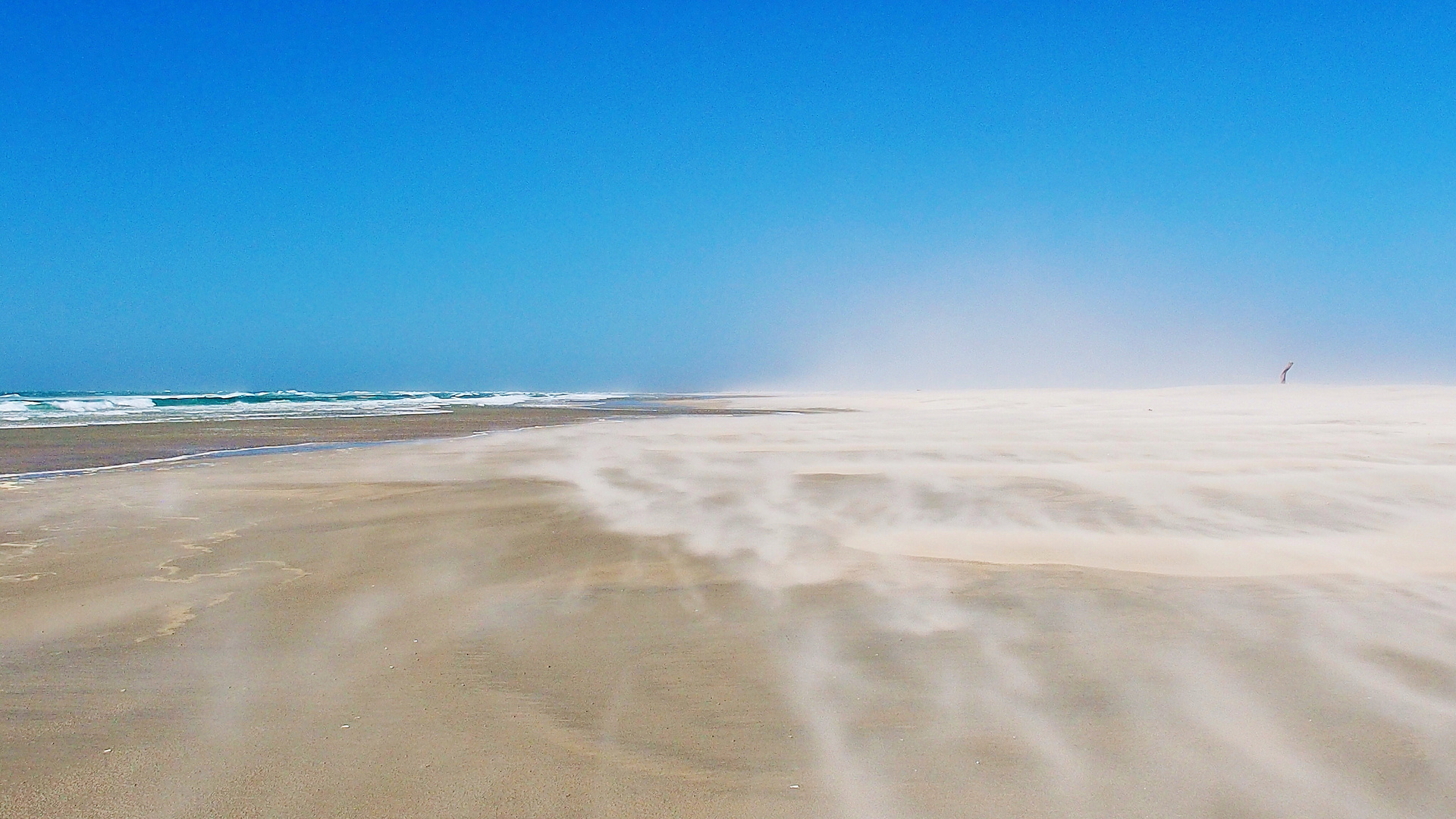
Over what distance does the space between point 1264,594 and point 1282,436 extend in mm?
9076

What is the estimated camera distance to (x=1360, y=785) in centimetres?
222

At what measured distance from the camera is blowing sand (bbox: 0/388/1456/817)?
7.59 ft

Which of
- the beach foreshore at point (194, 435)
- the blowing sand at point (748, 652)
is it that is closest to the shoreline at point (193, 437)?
the beach foreshore at point (194, 435)

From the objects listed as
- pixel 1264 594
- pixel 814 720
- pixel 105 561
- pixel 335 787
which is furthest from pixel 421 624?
pixel 1264 594

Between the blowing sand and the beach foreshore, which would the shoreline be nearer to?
the beach foreshore

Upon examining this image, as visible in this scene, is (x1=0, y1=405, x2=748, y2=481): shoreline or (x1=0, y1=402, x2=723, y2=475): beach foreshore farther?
(x1=0, y1=402, x2=723, y2=475): beach foreshore

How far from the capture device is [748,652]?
344 centimetres

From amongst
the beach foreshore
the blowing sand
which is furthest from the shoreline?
the blowing sand

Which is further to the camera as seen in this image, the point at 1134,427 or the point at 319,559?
the point at 1134,427

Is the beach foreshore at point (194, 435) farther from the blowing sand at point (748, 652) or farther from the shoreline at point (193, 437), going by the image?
Result: the blowing sand at point (748, 652)

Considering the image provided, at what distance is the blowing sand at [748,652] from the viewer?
231 centimetres

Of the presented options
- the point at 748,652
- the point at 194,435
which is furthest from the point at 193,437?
the point at 748,652

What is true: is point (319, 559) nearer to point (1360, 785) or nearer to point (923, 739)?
point (923, 739)

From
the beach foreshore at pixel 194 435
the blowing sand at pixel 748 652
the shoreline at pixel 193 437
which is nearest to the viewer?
the blowing sand at pixel 748 652
